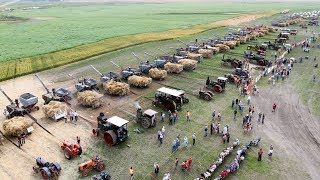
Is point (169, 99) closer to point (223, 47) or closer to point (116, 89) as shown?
point (116, 89)

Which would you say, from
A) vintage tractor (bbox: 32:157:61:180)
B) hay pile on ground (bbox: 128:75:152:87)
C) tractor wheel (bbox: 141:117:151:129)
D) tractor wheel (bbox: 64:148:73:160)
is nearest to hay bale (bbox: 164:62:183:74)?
hay pile on ground (bbox: 128:75:152:87)

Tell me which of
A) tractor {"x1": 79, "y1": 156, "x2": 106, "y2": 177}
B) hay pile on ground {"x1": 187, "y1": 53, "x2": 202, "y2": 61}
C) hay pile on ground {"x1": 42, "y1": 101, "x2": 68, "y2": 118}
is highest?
hay pile on ground {"x1": 187, "y1": 53, "x2": 202, "y2": 61}

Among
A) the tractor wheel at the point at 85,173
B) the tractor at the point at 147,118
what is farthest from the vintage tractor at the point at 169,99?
the tractor wheel at the point at 85,173

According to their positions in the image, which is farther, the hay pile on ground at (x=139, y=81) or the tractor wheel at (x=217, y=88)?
the hay pile on ground at (x=139, y=81)

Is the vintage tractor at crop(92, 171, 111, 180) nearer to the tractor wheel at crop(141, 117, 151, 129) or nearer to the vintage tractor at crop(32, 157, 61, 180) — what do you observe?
the vintage tractor at crop(32, 157, 61, 180)

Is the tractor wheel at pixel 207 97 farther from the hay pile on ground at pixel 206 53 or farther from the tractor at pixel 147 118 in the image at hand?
the hay pile on ground at pixel 206 53

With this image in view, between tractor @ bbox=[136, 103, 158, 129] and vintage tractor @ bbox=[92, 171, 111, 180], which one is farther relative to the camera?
tractor @ bbox=[136, 103, 158, 129]

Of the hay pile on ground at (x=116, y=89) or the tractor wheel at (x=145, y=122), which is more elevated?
the hay pile on ground at (x=116, y=89)

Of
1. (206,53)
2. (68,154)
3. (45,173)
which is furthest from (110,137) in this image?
(206,53)
